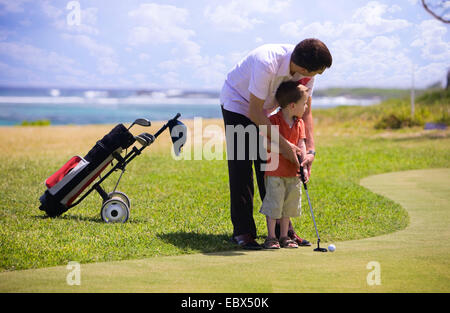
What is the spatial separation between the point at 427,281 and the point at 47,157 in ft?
37.6

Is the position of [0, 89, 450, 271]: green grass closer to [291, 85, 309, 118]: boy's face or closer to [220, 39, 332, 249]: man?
[220, 39, 332, 249]: man

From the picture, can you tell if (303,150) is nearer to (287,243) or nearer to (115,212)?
(287,243)

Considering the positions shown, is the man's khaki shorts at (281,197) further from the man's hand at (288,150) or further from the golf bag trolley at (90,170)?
the golf bag trolley at (90,170)

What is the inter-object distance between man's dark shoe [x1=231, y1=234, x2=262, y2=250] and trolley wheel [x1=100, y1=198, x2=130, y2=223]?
1788 millimetres

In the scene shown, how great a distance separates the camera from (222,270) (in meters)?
4.43

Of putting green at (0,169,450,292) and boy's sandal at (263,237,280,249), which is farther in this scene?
boy's sandal at (263,237,280,249)

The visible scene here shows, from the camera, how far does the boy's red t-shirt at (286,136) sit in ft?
17.4

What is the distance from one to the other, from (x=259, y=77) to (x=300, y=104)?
52 cm

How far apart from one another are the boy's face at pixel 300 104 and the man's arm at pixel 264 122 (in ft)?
0.95

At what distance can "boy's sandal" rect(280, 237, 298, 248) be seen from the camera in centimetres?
538

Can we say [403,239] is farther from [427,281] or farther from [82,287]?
[82,287]

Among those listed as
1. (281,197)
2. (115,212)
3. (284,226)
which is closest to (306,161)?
(281,197)

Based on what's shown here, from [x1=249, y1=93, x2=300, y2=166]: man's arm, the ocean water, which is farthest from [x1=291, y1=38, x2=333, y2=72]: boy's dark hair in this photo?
the ocean water

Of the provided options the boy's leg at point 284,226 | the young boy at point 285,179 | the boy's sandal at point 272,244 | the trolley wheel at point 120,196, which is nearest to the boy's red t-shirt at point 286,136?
the young boy at point 285,179
